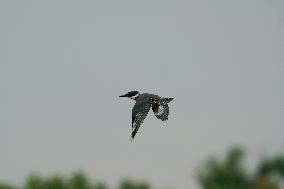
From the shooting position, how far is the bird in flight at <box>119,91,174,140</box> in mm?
15434

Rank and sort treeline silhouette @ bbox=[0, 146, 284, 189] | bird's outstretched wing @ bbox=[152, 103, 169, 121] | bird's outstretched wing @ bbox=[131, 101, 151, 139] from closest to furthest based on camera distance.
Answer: bird's outstretched wing @ bbox=[131, 101, 151, 139]
bird's outstretched wing @ bbox=[152, 103, 169, 121]
treeline silhouette @ bbox=[0, 146, 284, 189]

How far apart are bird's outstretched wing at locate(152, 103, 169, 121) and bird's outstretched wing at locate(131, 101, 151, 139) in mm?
954

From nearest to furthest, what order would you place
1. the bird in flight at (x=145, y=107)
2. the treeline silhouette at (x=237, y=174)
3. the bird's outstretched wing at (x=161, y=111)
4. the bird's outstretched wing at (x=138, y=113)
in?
1. the bird's outstretched wing at (x=138, y=113)
2. the bird in flight at (x=145, y=107)
3. the bird's outstretched wing at (x=161, y=111)
4. the treeline silhouette at (x=237, y=174)

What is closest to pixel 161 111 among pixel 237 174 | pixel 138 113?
pixel 138 113

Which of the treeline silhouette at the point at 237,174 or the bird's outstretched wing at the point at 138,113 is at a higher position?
the treeline silhouette at the point at 237,174

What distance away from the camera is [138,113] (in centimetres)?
1567

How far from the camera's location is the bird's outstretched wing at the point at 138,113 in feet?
50.1

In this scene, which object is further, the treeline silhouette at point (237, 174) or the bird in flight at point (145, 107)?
the treeline silhouette at point (237, 174)

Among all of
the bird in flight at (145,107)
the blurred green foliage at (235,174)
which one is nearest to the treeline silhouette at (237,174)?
the blurred green foliage at (235,174)

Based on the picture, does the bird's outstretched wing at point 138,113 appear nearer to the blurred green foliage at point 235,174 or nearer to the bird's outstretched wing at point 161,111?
the bird's outstretched wing at point 161,111

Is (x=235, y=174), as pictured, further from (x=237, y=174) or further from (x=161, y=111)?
(x=161, y=111)

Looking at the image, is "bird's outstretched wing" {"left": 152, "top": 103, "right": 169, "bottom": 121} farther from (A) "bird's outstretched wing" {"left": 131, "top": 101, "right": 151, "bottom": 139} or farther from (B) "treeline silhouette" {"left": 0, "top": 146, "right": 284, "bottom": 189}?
(B) "treeline silhouette" {"left": 0, "top": 146, "right": 284, "bottom": 189}

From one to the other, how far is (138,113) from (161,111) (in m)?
1.70

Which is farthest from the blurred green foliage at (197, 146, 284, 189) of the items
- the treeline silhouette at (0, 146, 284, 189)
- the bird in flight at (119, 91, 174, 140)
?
the bird in flight at (119, 91, 174, 140)
